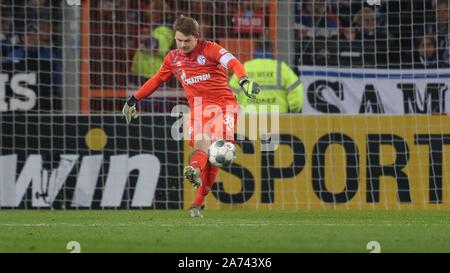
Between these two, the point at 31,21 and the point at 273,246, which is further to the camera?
the point at 31,21

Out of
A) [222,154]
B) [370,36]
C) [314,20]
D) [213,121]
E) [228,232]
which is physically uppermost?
[314,20]

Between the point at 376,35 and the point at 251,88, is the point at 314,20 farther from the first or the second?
the point at 251,88

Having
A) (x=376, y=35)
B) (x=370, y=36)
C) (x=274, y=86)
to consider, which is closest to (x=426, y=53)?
(x=376, y=35)

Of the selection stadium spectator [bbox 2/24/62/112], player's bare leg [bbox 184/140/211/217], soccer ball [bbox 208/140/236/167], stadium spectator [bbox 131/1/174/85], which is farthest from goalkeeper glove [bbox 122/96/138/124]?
stadium spectator [bbox 131/1/174/85]

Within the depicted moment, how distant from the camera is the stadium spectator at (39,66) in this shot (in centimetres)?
1731

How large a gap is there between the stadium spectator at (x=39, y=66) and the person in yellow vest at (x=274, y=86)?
264 centimetres

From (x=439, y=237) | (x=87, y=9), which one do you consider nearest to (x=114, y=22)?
(x=87, y=9)

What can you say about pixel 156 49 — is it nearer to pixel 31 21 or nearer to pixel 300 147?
pixel 31 21

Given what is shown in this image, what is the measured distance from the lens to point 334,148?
51.6 ft

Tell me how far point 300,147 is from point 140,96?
327cm

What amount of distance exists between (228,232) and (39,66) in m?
8.08

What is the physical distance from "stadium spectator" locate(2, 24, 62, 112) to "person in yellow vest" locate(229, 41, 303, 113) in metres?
2.64

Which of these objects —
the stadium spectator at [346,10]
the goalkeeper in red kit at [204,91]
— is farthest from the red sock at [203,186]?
the stadium spectator at [346,10]

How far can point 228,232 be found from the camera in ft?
33.6
